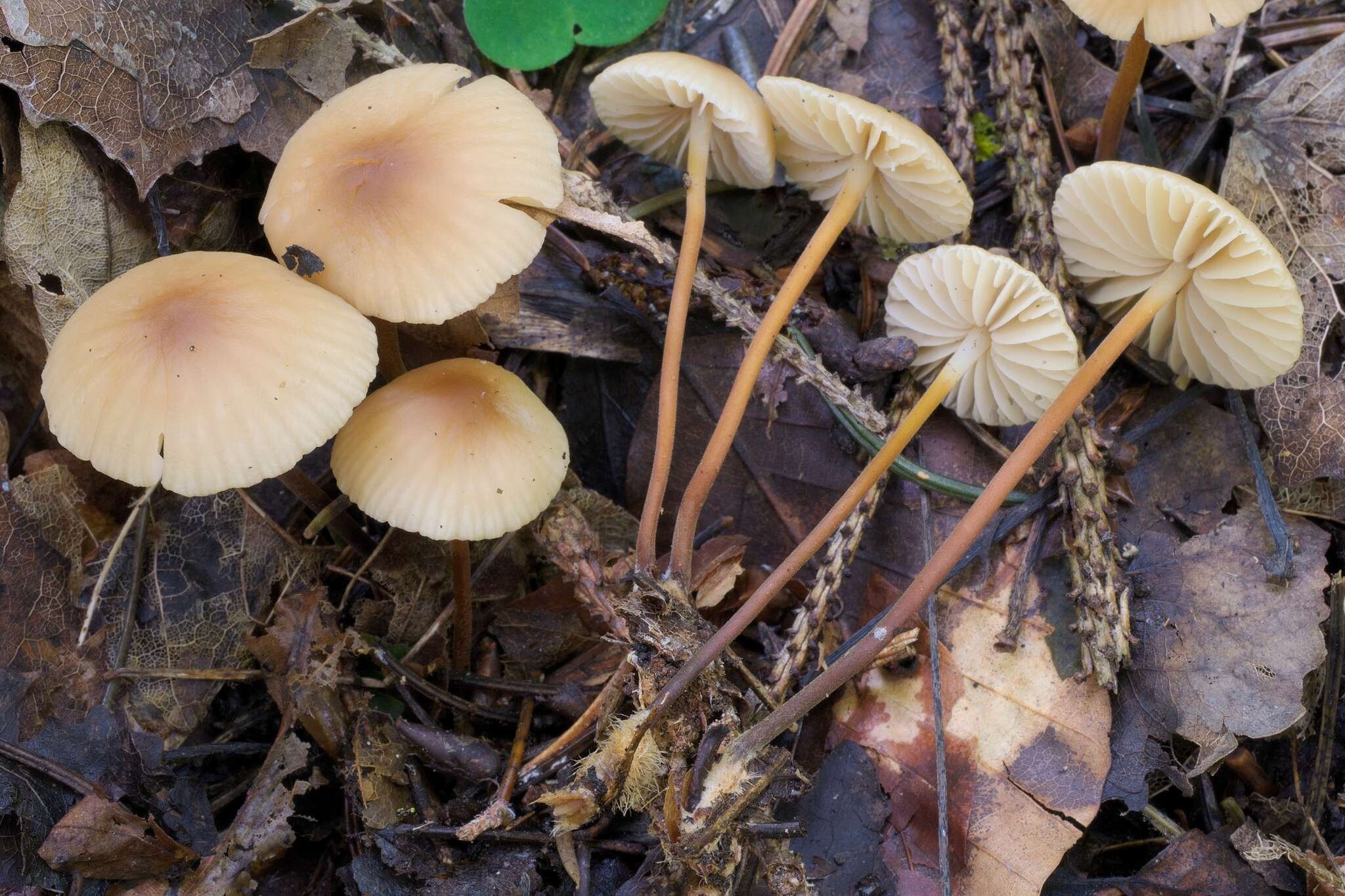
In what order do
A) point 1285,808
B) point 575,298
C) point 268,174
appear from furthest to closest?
point 575,298 < point 268,174 < point 1285,808

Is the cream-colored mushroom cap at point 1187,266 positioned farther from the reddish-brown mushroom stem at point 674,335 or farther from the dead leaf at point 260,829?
the dead leaf at point 260,829

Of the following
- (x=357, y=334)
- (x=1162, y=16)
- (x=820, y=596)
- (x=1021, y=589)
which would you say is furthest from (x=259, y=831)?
(x=1162, y=16)

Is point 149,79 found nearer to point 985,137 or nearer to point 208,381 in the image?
point 208,381

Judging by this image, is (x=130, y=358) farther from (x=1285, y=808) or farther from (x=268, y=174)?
(x=1285, y=808)

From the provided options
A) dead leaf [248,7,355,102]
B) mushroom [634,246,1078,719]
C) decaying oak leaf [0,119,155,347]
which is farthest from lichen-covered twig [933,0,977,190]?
decaying oak leaf [0,119,155,347]

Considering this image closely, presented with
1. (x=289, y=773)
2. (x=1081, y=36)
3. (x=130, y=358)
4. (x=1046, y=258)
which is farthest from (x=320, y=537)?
(x=1081, y=36)
